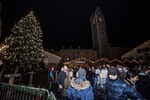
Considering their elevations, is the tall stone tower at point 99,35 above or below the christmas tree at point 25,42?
above

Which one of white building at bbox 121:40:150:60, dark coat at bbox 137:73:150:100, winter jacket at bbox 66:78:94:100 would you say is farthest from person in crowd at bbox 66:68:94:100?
white building at bbox 121:40:150:60

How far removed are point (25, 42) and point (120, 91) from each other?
19.0 m

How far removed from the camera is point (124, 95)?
3.57 meters

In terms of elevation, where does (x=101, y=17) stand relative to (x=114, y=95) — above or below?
above

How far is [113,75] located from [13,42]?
19.1 meters

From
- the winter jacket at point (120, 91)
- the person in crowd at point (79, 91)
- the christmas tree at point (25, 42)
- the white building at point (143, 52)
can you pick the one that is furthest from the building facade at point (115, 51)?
the winter jacket at point (120, 91)

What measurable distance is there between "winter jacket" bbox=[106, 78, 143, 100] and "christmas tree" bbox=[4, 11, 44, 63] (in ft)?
56.6

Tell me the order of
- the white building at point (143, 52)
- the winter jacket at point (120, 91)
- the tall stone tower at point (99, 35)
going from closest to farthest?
the winter jacket at point (120, 91), the white building at point (143, 52), the tall stone tower at point (99, 35)

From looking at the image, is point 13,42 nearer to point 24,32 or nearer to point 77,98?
point 24,32

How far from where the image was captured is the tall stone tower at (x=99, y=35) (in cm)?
5915

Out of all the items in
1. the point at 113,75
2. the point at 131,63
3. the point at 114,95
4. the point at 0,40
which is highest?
the point at 0,40

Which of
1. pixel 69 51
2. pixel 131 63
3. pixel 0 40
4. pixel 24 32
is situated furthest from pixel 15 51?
pixel 69 51

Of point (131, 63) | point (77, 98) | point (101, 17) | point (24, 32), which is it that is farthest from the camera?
point (101, 17)

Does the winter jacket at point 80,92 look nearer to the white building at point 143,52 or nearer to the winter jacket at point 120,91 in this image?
the winter jacket at point 120,91
